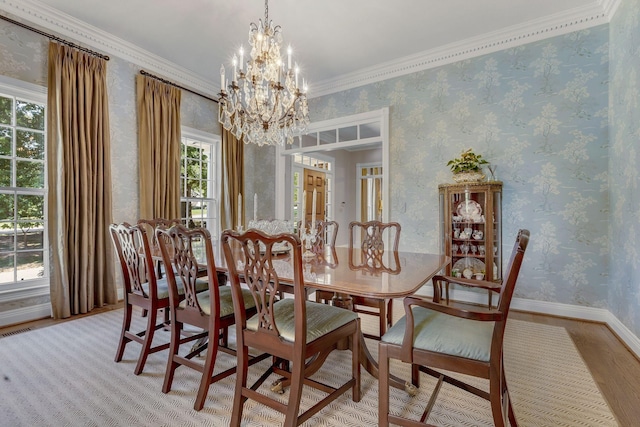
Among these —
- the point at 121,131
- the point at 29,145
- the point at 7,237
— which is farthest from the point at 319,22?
the point at 7,237

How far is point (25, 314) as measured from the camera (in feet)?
9.89

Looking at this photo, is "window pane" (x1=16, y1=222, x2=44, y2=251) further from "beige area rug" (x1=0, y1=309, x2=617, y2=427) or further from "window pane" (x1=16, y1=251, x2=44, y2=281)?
"beige area rug" (x1=0, y1=309, x2=617, y2=427)

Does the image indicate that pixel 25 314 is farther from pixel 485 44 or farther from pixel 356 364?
pixel 485 44

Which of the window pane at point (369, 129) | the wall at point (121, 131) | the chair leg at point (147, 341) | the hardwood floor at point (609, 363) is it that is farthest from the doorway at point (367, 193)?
the chair leg at point (147, 341)

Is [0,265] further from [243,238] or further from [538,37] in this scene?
[538,37]

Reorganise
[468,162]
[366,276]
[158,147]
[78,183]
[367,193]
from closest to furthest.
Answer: [366,276] < [78,183] < [468,162] < [158,147] < [367,193]

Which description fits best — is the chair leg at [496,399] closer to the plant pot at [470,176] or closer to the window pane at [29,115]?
the plant pot at [470,176]

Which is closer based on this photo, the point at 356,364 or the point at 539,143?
the point at 356,364

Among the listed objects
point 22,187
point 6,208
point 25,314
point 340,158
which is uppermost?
point 340,158

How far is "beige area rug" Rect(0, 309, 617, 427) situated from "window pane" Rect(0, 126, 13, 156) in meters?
1.71

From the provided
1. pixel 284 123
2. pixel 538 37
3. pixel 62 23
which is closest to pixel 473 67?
pixel 538 37

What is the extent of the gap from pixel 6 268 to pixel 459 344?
3.90 m

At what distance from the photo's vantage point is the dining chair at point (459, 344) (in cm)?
128

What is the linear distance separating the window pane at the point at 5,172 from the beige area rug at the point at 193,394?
56.8 inches
